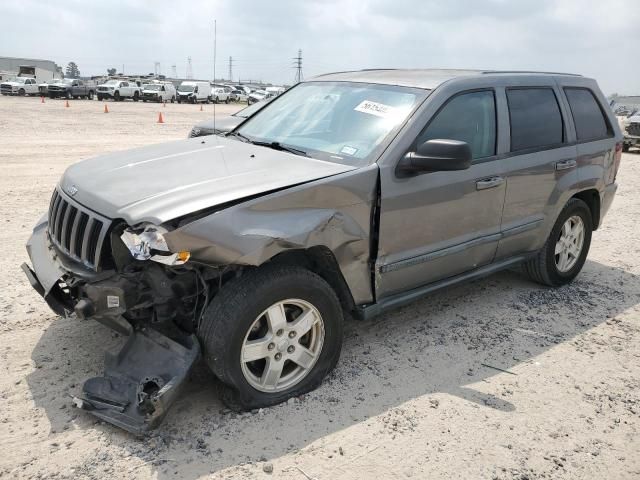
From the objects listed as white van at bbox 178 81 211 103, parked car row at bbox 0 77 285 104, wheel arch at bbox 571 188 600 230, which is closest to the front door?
wheel arch at bbox 571 188 600 230

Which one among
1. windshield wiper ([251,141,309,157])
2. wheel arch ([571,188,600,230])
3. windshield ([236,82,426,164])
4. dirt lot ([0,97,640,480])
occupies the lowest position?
dirt lot ([0,97,640,480])

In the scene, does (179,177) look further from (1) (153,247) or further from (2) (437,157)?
(2) (437,157)

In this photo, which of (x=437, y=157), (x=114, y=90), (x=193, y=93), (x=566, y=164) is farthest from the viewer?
(x=193, y=93)

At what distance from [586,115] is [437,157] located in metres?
2.61

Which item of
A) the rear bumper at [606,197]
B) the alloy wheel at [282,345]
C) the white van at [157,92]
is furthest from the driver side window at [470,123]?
the white van at [157,92]

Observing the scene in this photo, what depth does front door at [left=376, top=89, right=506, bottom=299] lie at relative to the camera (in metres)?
3.59

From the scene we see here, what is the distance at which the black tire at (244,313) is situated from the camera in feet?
9.62

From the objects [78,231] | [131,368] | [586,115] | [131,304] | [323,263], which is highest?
[586,115]

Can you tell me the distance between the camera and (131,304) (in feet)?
9.46

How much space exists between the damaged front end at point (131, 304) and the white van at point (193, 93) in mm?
42018

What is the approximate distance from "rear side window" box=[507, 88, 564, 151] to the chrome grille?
3.07m

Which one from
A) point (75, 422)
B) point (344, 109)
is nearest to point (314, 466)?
point (75, 422)

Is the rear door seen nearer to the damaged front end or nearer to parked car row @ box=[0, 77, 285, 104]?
the damaged front end

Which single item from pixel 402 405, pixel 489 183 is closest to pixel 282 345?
pixel 402 405
